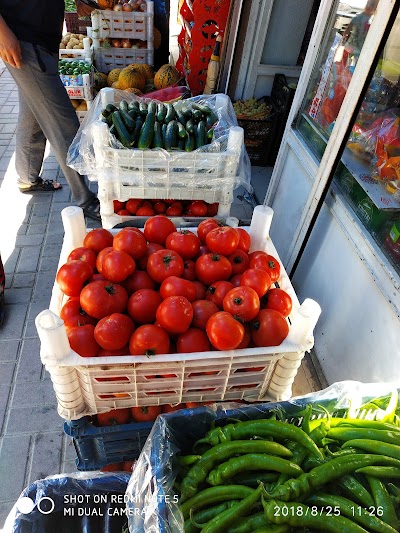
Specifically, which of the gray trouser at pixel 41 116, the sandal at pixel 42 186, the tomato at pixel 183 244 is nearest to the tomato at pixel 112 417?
the tomato at pixel 183 244

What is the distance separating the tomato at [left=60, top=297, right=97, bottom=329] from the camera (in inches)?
66.8

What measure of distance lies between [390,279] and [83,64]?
5.15 metres

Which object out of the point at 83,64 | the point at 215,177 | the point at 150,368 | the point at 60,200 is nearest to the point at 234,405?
the point at 150,368

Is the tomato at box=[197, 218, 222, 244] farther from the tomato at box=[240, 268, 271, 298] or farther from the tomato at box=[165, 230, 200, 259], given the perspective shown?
the tomato at box=[240, 268, 271, 298]

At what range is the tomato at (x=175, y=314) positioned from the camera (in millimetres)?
1605

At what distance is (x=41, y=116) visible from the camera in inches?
143

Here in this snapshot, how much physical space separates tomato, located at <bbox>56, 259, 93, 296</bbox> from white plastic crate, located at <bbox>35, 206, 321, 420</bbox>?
117 mm

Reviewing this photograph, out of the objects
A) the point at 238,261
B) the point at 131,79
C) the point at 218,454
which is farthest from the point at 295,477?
the point at 131,79

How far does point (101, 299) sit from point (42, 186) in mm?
3494

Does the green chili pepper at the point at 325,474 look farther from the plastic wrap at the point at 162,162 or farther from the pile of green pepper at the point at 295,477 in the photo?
the plastic wrap at the point at 162,162

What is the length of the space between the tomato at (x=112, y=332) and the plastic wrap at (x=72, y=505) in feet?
2.28

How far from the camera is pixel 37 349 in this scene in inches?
115

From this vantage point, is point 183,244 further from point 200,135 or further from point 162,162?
point 200,135

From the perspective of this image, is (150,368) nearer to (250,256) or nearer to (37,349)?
(250,256)
